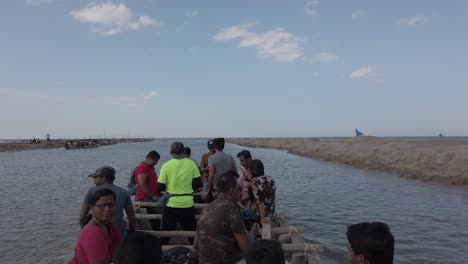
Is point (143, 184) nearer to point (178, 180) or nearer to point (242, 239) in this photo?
point (178, 180)

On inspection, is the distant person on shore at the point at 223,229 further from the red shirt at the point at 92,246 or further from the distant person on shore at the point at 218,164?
the distant person on shore at the point at 218,164

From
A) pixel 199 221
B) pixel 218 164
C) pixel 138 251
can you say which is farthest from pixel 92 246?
pixel 218 164

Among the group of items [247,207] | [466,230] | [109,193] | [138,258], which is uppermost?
[109,193]

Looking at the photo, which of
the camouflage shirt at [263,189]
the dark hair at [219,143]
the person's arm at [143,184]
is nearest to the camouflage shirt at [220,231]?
the camouflage shirt at [263,189]

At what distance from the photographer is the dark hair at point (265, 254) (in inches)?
102

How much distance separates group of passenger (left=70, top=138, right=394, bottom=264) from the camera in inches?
103

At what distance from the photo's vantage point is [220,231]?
4.10 meters

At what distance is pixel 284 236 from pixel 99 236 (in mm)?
4059

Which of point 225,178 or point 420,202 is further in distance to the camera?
point 420,202

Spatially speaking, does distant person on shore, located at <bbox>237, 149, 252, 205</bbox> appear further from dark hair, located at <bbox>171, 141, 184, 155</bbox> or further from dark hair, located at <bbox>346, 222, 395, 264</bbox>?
dark hair, located at <bbox>346, 222, 395, 264</bbox>

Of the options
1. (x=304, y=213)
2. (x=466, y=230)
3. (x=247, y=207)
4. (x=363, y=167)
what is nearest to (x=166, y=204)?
(x=247, y=207)

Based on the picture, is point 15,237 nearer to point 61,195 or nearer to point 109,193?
point 61,195

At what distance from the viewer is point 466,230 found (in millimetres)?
11891

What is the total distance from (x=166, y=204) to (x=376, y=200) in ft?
45.5
